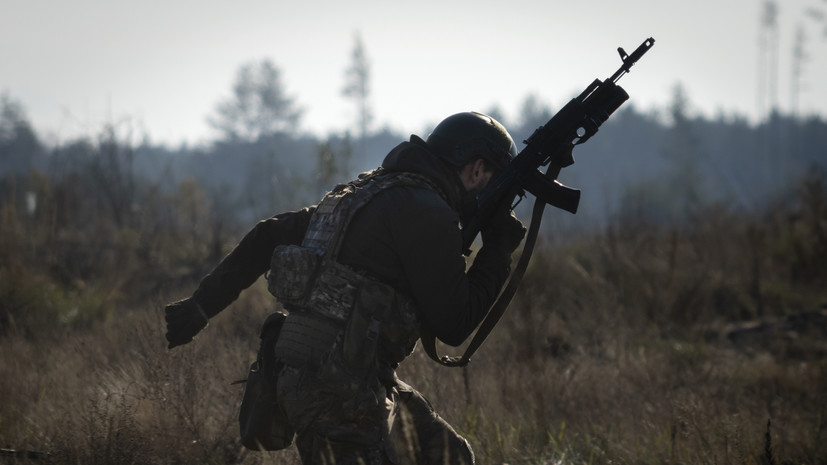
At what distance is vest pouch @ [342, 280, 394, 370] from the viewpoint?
2383 mm

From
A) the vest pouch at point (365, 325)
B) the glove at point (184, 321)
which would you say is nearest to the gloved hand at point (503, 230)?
the vest pouch at point (365, 325)

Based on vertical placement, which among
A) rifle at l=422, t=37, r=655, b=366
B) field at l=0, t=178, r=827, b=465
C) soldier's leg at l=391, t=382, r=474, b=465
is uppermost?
rifle at l=422, t=37, r=655, b=366

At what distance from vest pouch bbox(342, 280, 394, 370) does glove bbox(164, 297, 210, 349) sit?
760 millimetres

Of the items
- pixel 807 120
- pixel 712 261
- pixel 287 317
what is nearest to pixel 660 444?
pixel 287 317

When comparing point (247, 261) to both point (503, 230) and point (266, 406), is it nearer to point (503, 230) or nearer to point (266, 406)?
point (266, 406)

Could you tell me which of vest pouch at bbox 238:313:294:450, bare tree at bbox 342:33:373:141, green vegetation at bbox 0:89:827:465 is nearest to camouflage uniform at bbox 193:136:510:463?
vest pouch at bbox 238:313:294:450

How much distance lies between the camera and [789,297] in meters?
9.12

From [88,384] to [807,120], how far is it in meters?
96.8

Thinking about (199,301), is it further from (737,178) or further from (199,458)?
(737,178)

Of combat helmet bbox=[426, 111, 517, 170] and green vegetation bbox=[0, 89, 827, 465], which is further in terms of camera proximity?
green vegetation bbox=[0, 89, 827, 465]

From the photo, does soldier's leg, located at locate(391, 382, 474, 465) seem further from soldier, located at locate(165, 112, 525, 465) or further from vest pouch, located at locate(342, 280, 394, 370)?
vest pouch, located at locate(342, 280, 394, 370)

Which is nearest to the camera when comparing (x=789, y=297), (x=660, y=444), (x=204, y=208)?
(x=660, y=444)

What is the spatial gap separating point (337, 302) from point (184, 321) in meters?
0.78

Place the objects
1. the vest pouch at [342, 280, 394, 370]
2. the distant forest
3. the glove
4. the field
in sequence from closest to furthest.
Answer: the vest pouch at [342, 280, 394, 370] < the glove < the field < the distant forest
